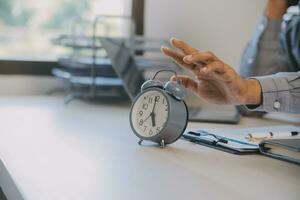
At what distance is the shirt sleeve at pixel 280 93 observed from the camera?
3.63ft

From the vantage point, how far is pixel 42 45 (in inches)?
75.0

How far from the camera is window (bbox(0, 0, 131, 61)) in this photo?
1863 mm

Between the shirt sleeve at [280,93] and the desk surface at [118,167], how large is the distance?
0.13m

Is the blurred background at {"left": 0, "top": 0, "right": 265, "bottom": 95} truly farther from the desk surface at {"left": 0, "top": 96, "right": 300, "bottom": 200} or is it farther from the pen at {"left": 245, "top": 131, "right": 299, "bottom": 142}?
the pen at {"left": 245, "top": 131, "right": 299, "bottom": 142}

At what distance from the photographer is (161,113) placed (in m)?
1.10

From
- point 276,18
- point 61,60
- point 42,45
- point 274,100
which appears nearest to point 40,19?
point 42,45

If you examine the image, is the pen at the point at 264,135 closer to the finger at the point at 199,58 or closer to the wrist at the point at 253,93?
the wrist at the point at 253,93

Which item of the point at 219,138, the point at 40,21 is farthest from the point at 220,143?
the point at 40,21

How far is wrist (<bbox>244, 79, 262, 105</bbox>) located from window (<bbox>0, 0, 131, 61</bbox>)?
0.91 meters

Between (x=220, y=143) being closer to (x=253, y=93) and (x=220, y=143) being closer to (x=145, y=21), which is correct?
(x=253, y=93)

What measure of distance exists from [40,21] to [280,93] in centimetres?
107

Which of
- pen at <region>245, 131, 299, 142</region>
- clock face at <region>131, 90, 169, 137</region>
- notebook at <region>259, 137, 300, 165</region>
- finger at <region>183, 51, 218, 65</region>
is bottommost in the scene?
pen at <region>245, 131, 299, 142</region>

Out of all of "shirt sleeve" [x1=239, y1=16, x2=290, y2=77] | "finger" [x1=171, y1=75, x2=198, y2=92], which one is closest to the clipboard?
"finger" [x1=171, y1=75, x2=198, y2=92]

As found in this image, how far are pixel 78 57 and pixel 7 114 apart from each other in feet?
1.40
